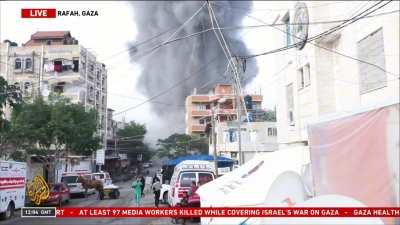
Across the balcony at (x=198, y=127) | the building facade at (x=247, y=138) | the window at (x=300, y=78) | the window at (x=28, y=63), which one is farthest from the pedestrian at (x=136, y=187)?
the window at (x=300, y=78)

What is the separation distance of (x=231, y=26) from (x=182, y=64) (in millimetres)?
1186

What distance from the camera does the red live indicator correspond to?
6359 mm

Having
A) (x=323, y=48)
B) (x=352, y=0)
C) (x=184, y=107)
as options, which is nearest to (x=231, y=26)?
(x=184, y=107)

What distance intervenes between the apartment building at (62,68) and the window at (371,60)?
1413 cm

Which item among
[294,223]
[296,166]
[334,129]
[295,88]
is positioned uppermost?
[295,88]

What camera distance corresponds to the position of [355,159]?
624cm

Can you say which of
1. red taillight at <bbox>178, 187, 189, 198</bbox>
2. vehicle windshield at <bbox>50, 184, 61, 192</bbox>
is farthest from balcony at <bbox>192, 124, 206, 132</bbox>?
red taillight at <bbox>178, 187, 189, 198</bbox>

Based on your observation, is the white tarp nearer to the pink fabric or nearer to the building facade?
the pink fabric

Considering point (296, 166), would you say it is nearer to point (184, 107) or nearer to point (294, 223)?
point (294, 223)

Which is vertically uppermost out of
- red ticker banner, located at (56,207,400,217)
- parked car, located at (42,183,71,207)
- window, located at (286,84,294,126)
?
window, located at (286,84,294,126)

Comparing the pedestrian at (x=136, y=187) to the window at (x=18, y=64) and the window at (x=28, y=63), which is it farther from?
the window at (x=18, y=64)

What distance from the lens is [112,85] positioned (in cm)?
759

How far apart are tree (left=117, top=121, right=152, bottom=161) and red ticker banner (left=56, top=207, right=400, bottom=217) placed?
2.19 metres

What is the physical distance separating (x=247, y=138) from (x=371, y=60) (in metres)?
6.42
